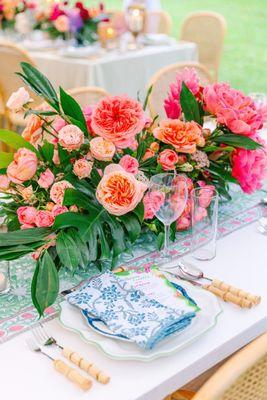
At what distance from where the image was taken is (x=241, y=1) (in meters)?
10.5

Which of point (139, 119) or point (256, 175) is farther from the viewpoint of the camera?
point (256, 175)

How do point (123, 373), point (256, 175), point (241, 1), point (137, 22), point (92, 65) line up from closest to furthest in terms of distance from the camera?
point (123, 373) → point (256, 175) → point (92, 65) → point (137, 22) → point (241, 1)

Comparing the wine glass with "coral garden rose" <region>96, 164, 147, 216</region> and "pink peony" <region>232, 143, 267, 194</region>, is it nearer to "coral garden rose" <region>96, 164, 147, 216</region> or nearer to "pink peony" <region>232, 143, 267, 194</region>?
"coral garden rose" <region>96, 164, 147, 216</region>

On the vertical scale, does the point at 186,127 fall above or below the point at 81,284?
above

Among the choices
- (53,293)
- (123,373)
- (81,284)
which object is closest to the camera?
(123,373)

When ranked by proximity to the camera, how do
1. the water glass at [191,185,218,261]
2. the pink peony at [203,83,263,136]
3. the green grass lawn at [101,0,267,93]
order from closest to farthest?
the water glass at [191,185,218,261] < the pink peony at [203,83,263,136] < the green grass lawn at [101,0,267,93]

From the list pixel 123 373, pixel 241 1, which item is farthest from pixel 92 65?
pixel 241 1

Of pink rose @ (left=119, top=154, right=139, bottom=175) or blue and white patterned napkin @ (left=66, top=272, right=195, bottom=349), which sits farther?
pink rose @ (left=119, top=154, right=139, bottom=175)

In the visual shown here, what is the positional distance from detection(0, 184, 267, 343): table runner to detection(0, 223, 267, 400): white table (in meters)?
0.04

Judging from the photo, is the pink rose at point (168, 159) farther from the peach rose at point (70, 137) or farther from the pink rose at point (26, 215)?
the pink rose at point (26, 215)

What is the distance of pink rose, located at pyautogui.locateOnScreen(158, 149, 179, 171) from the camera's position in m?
1.44

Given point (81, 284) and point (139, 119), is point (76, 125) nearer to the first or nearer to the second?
point (139, 119)

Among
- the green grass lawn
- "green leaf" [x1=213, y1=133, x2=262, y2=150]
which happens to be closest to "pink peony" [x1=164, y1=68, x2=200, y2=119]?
"green leaf" [x1=213, y1=133, x2=262, y2=150]

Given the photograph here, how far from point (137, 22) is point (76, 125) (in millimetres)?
2917
